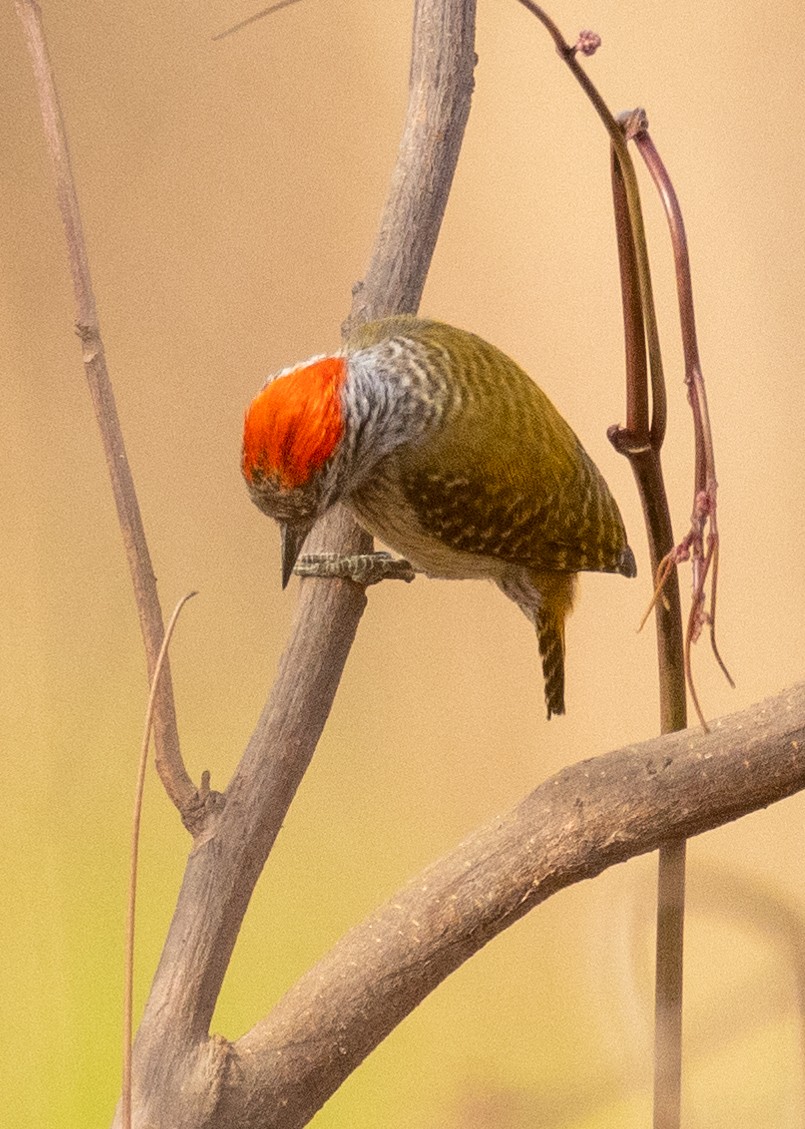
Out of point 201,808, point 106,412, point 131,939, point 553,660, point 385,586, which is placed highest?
point 385,586

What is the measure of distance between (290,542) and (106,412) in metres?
0.18

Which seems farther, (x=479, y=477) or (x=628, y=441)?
(x=479, y=477)

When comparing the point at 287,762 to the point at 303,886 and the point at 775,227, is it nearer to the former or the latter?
the point at 303,886

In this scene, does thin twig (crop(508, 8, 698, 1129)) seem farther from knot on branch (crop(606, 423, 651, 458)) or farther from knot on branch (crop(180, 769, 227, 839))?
knot on branch (crop(180, 769, 227, 839))

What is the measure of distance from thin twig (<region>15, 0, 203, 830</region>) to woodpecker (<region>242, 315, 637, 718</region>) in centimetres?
22

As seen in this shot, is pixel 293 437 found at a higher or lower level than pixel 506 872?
higher

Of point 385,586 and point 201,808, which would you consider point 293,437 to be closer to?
point 201,808

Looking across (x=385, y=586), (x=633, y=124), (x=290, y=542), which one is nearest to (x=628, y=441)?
(x=633, y=124)

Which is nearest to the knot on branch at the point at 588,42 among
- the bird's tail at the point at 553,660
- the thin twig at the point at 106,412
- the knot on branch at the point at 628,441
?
the knot on branch at the point at 628,441

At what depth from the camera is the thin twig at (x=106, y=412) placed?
773 millimetres

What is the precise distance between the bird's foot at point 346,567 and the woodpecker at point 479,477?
1 cm

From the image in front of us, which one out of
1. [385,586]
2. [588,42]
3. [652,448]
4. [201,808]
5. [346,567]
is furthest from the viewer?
[385,586]

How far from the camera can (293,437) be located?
2.70 ft

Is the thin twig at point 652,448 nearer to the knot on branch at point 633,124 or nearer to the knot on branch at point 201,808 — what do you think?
the knot on branch at point 633,124
